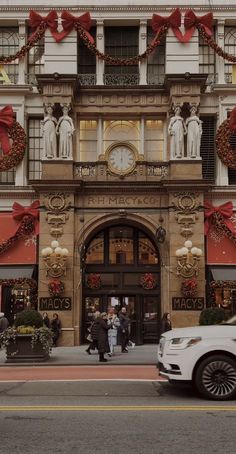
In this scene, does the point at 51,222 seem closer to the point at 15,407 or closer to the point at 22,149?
the point at 22,149

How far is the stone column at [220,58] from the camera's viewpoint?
28.1 metres

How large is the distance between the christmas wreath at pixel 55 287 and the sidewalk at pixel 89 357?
7.50 ft

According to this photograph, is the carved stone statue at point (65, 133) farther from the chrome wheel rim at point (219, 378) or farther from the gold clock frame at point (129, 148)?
the chrome wheel rim at point (219, 378)

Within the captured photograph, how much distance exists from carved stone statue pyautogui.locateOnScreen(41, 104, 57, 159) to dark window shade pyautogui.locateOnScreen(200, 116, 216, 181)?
668cm

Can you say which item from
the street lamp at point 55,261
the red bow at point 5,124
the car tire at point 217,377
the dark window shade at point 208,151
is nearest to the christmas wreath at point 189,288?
the street lamp at point 55,261

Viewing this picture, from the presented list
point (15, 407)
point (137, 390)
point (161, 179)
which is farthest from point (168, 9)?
point (15, 407)

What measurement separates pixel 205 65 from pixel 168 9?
3.06 m

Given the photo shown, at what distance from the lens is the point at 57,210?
26297mm

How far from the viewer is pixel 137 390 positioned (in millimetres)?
12414

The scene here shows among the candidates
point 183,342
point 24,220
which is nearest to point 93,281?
point 24,220

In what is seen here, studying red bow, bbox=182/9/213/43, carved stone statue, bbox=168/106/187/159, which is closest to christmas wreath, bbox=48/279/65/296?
carved stone statue, bbox=168/106/187/159

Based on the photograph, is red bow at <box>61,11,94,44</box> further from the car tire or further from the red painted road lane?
the car tire

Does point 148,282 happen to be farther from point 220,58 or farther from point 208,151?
point 220,58

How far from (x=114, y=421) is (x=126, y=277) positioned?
744 inches
